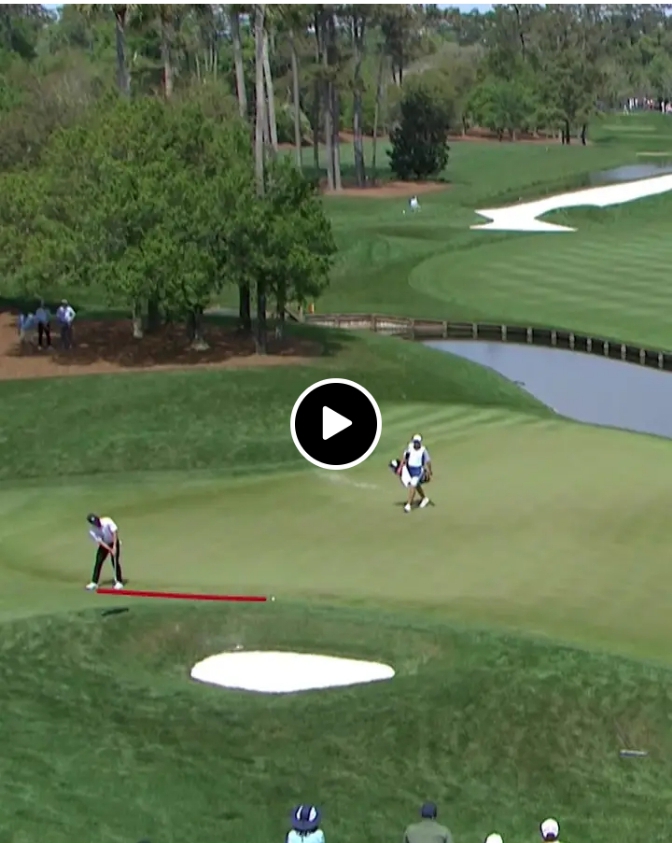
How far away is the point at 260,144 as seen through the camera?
46062mm

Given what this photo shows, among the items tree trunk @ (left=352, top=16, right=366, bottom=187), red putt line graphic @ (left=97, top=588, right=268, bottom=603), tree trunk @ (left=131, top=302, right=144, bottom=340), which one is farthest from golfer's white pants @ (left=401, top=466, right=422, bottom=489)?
tree trunk @ (left=352, top=16, right=366, bottom=187)

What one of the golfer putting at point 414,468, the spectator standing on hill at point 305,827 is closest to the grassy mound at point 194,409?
the golfer putting at point 414,468

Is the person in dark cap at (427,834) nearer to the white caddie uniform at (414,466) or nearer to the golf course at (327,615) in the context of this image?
the golf course at (327,615)

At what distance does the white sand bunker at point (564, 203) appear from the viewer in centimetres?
8769

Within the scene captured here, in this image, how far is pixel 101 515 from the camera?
29516 millimetres

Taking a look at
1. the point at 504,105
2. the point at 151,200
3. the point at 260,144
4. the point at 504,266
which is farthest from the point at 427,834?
the point at 504,105

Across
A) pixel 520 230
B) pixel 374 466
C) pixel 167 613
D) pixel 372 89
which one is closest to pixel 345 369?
pixel 374 466

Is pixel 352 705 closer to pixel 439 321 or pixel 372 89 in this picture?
pixel 439 321

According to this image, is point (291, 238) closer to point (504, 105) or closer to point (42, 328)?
point (42, 328)

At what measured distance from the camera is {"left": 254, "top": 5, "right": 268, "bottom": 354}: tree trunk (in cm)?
4544

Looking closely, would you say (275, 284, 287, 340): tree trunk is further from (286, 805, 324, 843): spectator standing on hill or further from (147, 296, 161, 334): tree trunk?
(286, 805, 324, 843): spectator standing on hill

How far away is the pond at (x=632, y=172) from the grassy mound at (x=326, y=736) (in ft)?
329
